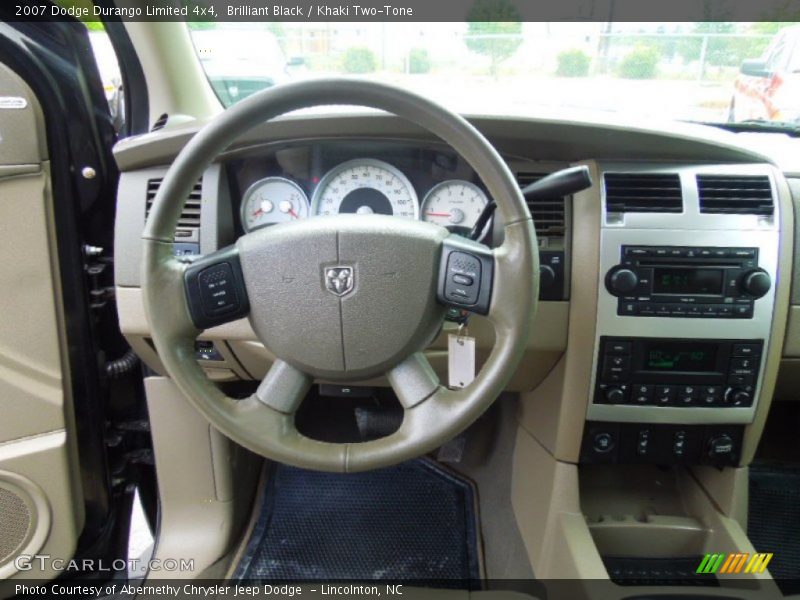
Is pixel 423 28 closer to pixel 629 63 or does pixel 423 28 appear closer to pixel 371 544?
pixel 629 63

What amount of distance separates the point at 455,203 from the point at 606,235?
353mm

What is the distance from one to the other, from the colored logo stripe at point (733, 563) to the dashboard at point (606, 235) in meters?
0.24

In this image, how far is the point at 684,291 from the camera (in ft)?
4.20

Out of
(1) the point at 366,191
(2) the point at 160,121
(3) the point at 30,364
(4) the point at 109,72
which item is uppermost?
(4) the point at 109,72

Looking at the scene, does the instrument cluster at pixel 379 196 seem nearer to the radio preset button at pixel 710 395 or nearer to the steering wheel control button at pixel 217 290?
the steering wheel control button at pixel 217 290

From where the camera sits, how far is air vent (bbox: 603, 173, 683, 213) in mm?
1271

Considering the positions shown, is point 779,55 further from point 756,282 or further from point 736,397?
point 736,397

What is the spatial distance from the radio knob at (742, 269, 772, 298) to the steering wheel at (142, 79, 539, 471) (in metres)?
0.69

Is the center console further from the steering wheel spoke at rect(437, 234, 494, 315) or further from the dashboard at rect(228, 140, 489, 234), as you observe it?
the steering wheel spoke at rect(437, 234, 494, 315)

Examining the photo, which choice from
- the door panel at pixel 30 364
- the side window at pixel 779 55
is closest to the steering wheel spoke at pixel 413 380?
the door panel at pixel 30 364

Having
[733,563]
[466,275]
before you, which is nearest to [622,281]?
[466,275]

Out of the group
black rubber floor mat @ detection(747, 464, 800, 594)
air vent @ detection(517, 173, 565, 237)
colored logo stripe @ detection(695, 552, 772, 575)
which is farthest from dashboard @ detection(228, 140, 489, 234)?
black rubber floor mat @ detection(747, 464, 800, 594)

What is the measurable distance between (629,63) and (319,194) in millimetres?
1023

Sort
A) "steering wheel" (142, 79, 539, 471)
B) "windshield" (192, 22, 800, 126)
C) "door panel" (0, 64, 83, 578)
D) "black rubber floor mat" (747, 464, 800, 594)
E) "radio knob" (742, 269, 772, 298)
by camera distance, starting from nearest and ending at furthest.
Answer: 1. "steering wheel" (142, 79, 539, 471)
2. "radio knob" (742, 269, 772, 298)
3. "door panel" (0, 64, 83, 578)
4. "windshield" (192, 22, 800, 126)
5. "black rubber floor mat" (747, 464, 800, 594)
